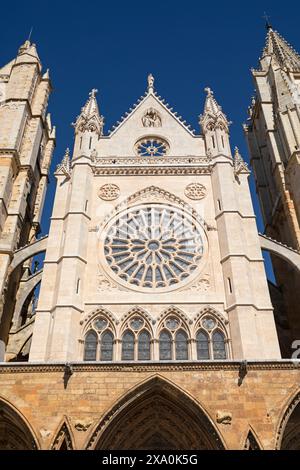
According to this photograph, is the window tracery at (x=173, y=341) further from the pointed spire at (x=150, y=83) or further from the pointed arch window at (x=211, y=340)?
the pointed spire at (x=150, y=83)

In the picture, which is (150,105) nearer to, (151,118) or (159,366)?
(151,118)

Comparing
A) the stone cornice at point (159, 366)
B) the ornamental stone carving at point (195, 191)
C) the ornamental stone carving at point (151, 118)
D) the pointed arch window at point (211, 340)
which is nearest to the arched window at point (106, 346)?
the stone cornice at point (159, 366)

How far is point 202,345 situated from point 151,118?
449 inches

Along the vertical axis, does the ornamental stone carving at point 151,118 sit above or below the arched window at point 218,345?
above

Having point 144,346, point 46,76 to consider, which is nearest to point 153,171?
point 144,346

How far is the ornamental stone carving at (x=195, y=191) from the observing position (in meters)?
17.2

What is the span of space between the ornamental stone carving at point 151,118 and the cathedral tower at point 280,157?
5054 millimetres

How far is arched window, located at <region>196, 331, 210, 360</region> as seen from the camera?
13219 mm

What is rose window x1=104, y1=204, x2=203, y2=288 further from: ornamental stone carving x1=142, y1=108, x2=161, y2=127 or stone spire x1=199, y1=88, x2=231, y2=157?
ornamental stone carving x1=142, y1=108, x2=161, y2=127

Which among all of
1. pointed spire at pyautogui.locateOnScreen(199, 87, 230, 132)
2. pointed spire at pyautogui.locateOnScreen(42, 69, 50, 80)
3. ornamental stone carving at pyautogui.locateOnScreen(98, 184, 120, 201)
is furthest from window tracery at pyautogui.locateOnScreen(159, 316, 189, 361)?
pointed spire at pyautogui.locateOnScreen(42, 69, 50, 80)

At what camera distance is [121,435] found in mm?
11000

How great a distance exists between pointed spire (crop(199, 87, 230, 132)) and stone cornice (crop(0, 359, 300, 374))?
11165 millimetres

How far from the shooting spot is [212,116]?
19.7 m
